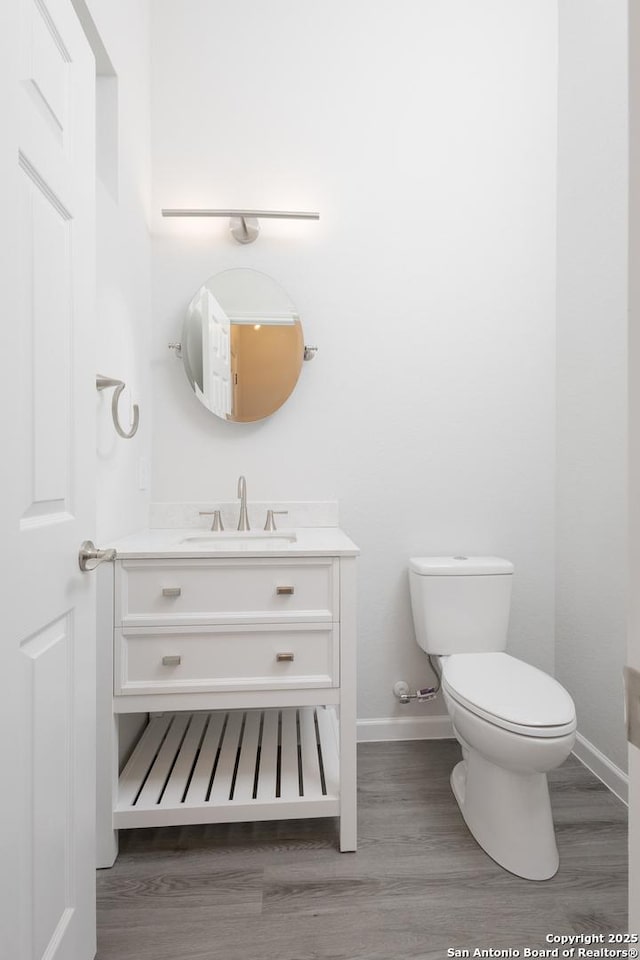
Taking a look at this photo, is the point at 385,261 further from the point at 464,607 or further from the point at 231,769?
the point at 231,769

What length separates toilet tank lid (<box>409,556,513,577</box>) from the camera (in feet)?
6.57

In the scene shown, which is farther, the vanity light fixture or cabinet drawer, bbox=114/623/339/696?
the vanity light fixture

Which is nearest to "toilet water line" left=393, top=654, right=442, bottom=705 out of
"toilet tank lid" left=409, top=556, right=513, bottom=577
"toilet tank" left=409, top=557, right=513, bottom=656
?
"toilet tank" left=409, top=557, right=513, bottom=656

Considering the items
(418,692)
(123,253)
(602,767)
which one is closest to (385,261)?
(123,253)

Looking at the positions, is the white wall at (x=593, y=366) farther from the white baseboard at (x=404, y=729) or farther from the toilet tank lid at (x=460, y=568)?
the white baseboard at (x=404, y=729)

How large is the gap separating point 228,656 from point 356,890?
66 cm

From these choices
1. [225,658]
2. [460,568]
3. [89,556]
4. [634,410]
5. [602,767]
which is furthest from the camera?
[460,568]

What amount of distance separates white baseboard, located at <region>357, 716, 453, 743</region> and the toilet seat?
0.51 meters

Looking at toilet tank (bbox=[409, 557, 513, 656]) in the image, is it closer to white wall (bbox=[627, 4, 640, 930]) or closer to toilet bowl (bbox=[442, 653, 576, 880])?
toilet bowl (bbox=[442, 653, 576, 880])

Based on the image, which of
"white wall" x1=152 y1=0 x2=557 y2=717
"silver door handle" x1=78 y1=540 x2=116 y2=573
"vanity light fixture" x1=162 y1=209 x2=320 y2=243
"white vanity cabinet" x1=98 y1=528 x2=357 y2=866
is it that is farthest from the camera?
"white wall" x1=152 y1=0 x2=557 y2=717

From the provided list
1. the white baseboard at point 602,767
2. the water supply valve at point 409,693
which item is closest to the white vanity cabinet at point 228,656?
the water supply valve at point 409,693

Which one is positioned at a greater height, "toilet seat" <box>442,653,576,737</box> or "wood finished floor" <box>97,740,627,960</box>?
"toilet seat" <box>442,653,576,737</box>

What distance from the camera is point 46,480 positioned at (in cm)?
95

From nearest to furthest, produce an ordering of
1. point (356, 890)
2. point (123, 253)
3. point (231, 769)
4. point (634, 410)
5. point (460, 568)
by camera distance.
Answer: point (634, 410) < point (356, 890) < point (231, 769) < point (123, 253) < point (460, 568)
